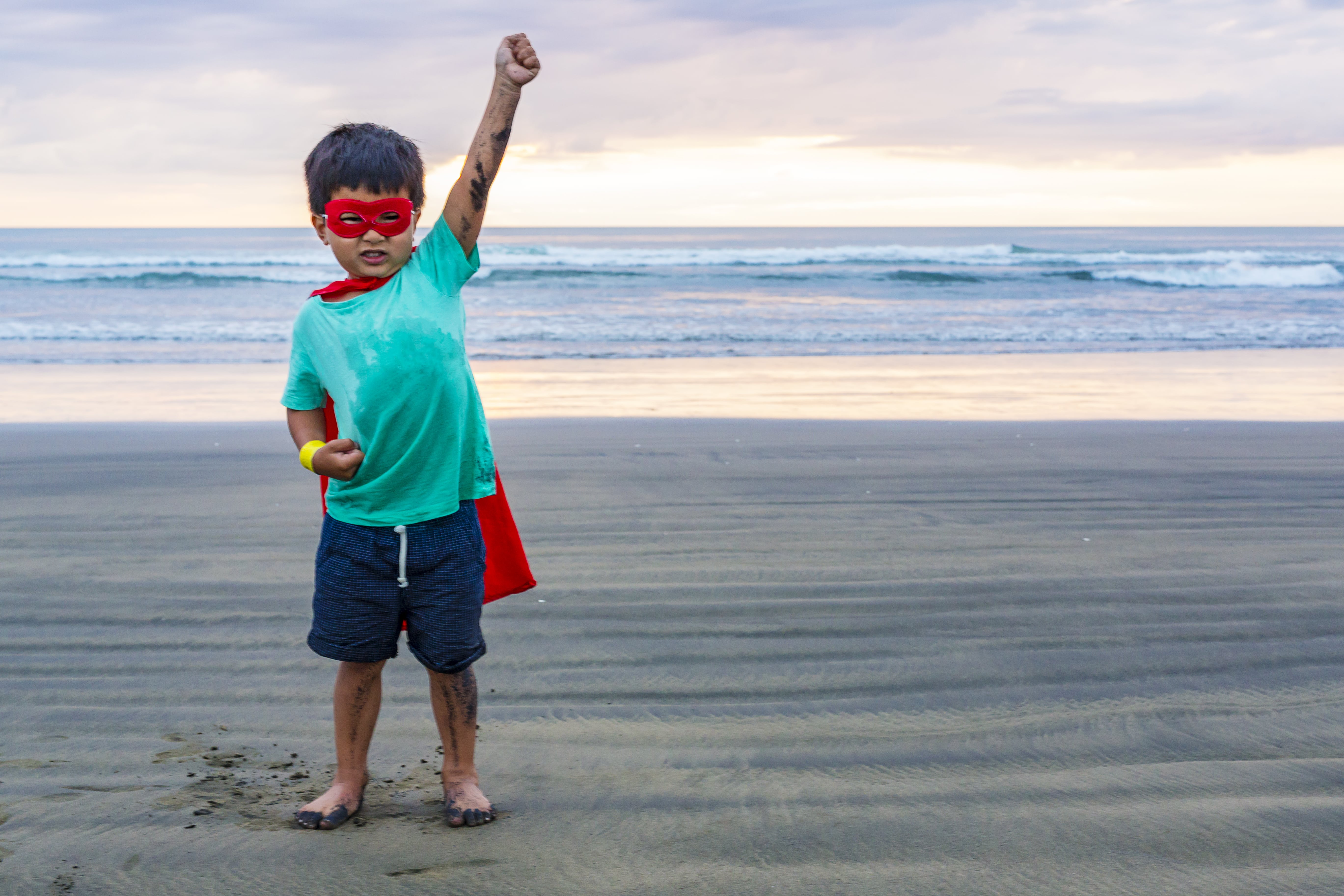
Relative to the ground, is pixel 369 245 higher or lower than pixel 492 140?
lower

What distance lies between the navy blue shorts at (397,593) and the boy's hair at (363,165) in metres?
0.72

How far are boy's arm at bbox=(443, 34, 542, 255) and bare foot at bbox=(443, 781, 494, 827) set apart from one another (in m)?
1.25

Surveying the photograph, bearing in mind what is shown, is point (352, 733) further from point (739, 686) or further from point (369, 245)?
point (739, 686)

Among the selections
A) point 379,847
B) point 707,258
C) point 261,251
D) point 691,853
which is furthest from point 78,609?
point 261,251

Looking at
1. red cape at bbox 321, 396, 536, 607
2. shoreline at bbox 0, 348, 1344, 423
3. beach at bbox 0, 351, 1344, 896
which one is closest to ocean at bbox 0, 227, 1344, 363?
shoreline at bbox 0, 348, 1344, 423

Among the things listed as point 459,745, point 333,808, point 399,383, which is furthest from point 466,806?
point 399,383

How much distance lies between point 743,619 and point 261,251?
5651cm

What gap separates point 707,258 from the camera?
1720 inches

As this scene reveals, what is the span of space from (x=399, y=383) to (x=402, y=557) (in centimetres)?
38

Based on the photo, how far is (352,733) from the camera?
98.2 inches

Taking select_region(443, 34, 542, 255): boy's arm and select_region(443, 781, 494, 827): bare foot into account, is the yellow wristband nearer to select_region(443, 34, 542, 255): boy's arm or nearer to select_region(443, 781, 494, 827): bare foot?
select_region(443, 34, 542, 255): boy's arm

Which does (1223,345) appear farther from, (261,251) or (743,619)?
(261,251)

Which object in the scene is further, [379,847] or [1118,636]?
[1118,636]

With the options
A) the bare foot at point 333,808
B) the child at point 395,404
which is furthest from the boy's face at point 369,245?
the bare foot at point 333,808
